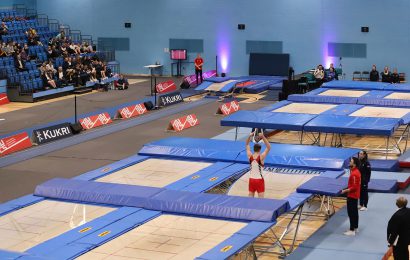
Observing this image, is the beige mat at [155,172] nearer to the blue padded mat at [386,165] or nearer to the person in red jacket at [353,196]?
the person in red jacket at [353,196]

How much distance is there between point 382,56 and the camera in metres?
33.2

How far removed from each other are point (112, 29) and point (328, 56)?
36.4ft

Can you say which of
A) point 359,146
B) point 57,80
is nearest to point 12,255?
point 359,146

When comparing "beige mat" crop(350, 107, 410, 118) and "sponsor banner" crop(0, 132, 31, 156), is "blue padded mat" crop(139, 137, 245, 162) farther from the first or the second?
"beige mat" crop(350, 107, 410, 118)

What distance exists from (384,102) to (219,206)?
12.2 m

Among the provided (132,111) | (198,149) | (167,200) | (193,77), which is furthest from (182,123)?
(193,77)

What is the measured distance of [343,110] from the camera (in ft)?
71.5

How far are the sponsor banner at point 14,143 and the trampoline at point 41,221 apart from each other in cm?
670

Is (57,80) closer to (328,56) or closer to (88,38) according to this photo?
(88,38)

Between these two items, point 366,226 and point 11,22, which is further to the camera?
point 11,22

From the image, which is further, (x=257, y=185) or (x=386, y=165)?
(x=386, y=165)

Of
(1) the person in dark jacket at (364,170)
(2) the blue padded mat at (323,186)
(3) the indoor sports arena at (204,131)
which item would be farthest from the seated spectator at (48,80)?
(1) the person in dark jacket at (364,170)

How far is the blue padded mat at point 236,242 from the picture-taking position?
400 inches

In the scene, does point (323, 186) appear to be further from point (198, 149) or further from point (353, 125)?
point (353, 125)
